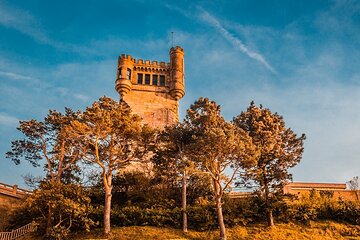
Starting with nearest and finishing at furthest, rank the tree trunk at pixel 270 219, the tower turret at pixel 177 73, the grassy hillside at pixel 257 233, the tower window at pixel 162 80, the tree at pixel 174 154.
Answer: the grassy hillside at pixel 257 233, the tree at pixel 174 154, the tree trunk at pixel 270 219, the tower turret at pixel 177 73, the tower window at pixel 162 80

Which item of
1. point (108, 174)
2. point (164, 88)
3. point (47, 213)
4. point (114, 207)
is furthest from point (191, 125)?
point (164, 88)

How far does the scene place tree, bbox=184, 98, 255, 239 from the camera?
2153cm

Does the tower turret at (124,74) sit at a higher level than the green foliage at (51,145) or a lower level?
higher

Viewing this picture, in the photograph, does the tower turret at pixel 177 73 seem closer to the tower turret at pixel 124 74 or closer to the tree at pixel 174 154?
the tower turret at pixel 124 74

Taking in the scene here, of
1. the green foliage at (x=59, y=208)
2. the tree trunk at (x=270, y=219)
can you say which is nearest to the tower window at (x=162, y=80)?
the green foliage at (x=59, y=208)

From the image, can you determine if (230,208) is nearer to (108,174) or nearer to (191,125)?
(191,125)

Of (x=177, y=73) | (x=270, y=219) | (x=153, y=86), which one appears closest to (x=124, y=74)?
(x=153, y=86)

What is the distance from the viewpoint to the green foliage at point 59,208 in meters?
21.2

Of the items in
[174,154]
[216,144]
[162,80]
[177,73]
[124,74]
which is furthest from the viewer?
[162,80]

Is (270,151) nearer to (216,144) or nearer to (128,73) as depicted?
(216,144)

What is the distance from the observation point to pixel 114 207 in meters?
26.2

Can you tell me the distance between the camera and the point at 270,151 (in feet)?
82.7

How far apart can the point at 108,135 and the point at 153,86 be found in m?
19.4

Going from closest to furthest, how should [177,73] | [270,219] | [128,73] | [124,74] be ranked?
[270,219] → [124,74] → [128,73] → [177,73]
